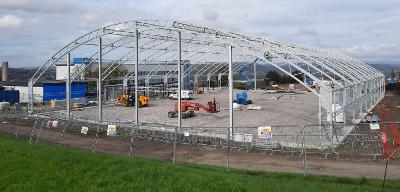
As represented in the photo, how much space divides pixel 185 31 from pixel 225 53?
92.2ft

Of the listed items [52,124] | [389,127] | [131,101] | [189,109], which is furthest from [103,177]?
[131,101]

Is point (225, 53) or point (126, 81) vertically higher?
point (225, 53)

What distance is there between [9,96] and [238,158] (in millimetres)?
37645

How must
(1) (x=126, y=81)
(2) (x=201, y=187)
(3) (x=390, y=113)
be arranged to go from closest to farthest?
(2) (x=201, y=187), (3) (x=390, y=113), (1) (x=126, y=81)

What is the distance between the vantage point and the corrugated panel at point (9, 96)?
163ft

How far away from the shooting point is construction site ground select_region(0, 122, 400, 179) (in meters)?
16.7

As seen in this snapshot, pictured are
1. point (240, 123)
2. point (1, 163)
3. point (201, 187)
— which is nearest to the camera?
point (201, 187)

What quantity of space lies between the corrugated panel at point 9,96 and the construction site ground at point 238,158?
23.9 metres

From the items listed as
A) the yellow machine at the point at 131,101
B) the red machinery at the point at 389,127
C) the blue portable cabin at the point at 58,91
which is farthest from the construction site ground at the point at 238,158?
the blue portable cabin at the point at 58,91

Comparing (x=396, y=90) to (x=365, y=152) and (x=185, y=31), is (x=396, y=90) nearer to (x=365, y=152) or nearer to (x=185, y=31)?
(x=185, y=31)

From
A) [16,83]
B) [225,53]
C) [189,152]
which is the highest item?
[225,53]

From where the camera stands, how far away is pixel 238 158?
19969 mm

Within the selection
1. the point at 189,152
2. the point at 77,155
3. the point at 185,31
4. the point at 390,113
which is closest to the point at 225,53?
the point at 390,113

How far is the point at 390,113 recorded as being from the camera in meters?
37.4
